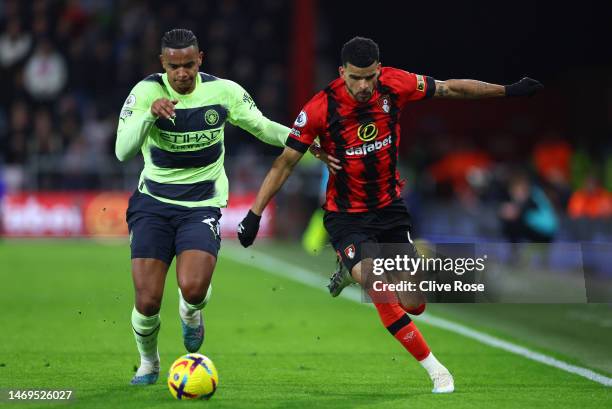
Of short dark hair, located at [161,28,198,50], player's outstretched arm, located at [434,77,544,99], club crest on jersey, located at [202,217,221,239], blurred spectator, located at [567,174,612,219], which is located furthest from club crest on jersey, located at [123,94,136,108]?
blurred spectator, located at [567,174,612,219]

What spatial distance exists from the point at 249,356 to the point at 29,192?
592 inches

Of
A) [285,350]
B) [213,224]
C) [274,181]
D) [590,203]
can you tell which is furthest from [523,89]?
[590,203]

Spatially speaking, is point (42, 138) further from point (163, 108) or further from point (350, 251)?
point (163, 108)

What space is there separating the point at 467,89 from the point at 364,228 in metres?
1.18

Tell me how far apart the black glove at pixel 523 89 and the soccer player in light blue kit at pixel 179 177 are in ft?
4.46

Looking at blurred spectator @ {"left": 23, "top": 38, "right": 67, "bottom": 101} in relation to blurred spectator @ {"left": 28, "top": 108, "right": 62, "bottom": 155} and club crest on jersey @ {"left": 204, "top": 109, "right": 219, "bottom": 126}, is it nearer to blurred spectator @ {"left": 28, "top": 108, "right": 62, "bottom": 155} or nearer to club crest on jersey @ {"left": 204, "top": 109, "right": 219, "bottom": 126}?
blurred spectator @ {"left": 28, "top": 108, "right": 62, "bottom": 155}

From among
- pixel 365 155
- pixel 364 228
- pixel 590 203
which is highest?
pixel 365 155

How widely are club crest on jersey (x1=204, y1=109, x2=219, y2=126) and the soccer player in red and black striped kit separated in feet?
A: 1.79

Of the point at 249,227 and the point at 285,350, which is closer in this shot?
the point at 249,227

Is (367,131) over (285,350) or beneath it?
over

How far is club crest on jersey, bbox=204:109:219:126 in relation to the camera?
7914 mm

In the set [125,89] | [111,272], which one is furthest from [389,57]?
[111,272]

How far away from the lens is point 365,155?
7887 mm

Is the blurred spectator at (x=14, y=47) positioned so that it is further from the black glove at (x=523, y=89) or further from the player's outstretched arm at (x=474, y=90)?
the black glove at (x=523, y=89)
